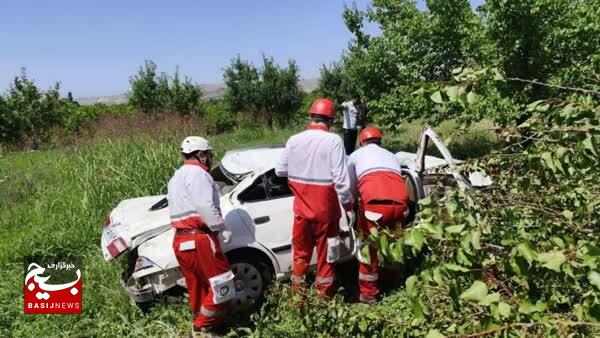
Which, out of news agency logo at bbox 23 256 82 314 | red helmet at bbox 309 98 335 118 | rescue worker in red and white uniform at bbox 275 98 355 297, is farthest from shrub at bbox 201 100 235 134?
rescue worker in red and white uniform at bbox 275 98 355 297

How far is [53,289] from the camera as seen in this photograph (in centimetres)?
509

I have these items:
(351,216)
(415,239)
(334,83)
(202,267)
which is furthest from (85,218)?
(334,83)

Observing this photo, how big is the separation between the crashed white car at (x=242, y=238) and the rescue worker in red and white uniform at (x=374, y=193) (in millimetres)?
371

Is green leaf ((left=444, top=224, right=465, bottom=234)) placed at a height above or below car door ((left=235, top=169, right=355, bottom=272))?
above

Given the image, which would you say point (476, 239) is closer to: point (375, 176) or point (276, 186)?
point (375, 176)

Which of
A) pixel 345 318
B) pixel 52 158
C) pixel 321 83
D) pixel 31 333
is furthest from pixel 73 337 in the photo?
pixel 321 83

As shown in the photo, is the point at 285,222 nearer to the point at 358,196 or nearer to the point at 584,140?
the point at 358,196

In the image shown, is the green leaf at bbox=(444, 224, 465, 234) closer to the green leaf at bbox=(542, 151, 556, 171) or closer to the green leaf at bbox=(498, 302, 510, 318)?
the green leaf at bbox=(498, 302, 510, 318)

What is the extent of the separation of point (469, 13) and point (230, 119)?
17.4 m

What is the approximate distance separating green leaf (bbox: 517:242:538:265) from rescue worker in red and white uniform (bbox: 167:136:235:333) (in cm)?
313

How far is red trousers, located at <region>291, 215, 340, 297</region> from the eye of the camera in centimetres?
435

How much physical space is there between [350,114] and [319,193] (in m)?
6.98

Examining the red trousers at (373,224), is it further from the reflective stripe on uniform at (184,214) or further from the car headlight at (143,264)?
the car headlight at (143,264)

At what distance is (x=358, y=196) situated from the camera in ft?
15.7
